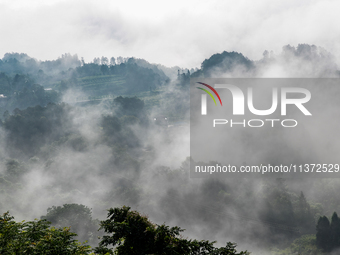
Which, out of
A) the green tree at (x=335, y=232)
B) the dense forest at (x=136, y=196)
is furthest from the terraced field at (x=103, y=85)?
the green tree at (x=335, y=232)

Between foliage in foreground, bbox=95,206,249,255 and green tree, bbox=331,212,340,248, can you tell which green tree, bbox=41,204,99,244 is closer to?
foliage in foreground, bbox=95,206,249,255

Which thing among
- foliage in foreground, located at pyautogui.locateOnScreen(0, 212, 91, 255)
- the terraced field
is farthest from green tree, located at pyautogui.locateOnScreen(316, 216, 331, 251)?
the terraced field

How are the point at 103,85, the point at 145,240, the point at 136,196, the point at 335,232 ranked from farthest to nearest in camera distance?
the point at 103,85 < the point at 136,196 < the point at 335,232 < the point at 145,240

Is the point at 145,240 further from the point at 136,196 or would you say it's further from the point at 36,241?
the point at 136,196

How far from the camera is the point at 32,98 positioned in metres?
104

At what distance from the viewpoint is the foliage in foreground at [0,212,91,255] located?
7.90 metres

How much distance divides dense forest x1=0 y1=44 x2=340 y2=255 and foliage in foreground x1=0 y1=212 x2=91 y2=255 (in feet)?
0.09

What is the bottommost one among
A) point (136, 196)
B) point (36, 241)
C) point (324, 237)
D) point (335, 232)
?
point (36, 241)

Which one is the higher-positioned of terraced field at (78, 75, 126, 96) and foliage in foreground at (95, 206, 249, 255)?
terraced field at (78, 75, 126, 96)

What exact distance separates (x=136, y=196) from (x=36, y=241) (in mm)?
36244

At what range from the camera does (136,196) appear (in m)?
44.3

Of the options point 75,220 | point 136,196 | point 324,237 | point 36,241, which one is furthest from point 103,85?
point 36,241

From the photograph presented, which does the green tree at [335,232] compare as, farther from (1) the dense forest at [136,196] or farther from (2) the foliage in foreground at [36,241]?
(2) the foliage in foreground at [36,241]

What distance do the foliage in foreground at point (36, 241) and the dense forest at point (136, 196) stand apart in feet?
0.09
